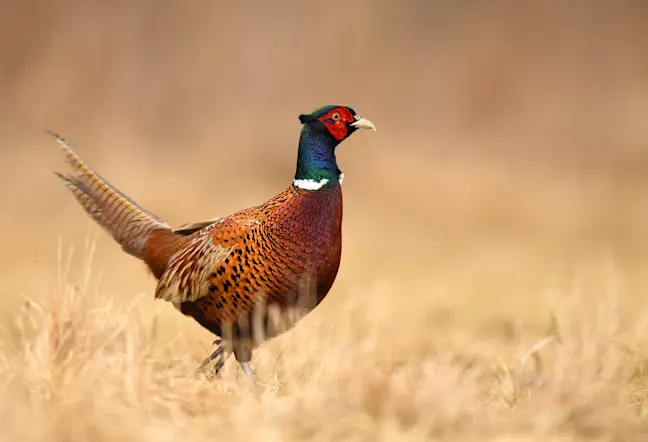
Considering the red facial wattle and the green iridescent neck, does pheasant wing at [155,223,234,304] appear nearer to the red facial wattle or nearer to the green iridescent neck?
the green iridescent neck

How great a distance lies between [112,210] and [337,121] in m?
1.09

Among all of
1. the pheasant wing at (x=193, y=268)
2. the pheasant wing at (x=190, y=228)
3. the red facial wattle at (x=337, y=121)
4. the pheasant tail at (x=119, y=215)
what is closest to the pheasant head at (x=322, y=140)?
the red facial wattle at (x=337, y=121)

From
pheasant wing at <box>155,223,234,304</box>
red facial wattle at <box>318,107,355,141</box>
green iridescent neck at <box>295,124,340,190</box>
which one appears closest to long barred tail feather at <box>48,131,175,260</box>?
pheasant wing at <box>155,223,234,304</box>

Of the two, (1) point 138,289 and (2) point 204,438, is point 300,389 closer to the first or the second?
(2) point 204,438

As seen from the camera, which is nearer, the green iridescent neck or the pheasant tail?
the green iridescent neck

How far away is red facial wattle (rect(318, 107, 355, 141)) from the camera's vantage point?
3832 millimetres

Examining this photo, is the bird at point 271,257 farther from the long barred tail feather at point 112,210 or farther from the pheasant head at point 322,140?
the long barred tail feather at point 112,210

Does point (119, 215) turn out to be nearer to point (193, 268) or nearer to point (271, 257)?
point (193, 268)

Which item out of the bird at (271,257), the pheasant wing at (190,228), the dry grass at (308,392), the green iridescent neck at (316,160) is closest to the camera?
the dry grass at (308,392)

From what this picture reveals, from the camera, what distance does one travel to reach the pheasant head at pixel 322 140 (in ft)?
12.5

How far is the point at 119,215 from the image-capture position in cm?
432

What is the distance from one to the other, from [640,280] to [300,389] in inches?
169

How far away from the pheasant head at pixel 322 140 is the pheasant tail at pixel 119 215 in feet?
2.41

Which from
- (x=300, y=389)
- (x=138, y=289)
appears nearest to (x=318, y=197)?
(x=300, y=389)
